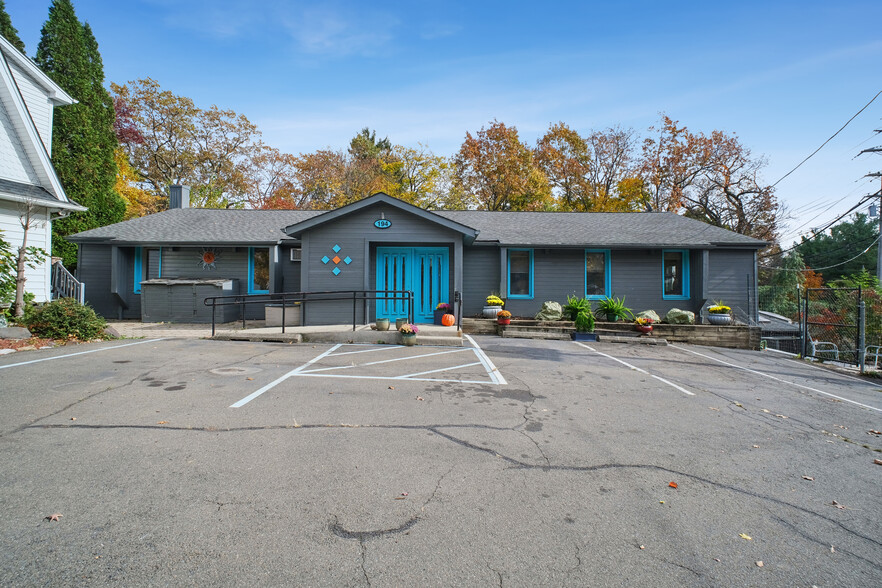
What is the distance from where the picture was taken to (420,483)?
3334mm

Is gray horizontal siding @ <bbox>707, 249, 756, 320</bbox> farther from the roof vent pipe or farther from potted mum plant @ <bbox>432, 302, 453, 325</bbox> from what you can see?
the roof vent pipe

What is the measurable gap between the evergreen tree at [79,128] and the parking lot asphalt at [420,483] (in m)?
16.7

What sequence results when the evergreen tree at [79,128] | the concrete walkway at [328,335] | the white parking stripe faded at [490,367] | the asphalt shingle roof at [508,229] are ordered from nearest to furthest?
the white parking stripe faded at [490,367], the concrete walkway at [328,335], the asphalt shingle roof at [508,229], the evergreen tree at [79,128]

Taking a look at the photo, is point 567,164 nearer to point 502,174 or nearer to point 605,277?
point 502,174

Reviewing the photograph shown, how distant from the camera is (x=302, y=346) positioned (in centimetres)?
1001

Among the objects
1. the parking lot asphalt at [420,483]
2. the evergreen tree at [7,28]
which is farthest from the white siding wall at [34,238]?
the evergreen tree at [7,28]

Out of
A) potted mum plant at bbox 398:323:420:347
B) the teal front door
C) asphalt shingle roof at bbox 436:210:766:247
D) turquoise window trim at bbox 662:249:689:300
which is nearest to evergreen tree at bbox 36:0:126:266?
the teal front door

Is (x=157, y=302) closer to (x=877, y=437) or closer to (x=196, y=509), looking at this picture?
(x=196, y=509)

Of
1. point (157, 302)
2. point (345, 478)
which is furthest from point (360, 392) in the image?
point (157, 302)

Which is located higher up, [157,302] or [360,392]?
[157,302]

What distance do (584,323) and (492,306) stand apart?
2888 millimetres

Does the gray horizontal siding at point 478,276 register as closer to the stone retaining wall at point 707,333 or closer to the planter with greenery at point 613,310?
the stone retaining wall at point 707,333

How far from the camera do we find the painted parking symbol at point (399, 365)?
6887 millimetres

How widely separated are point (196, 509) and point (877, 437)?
6.99m
